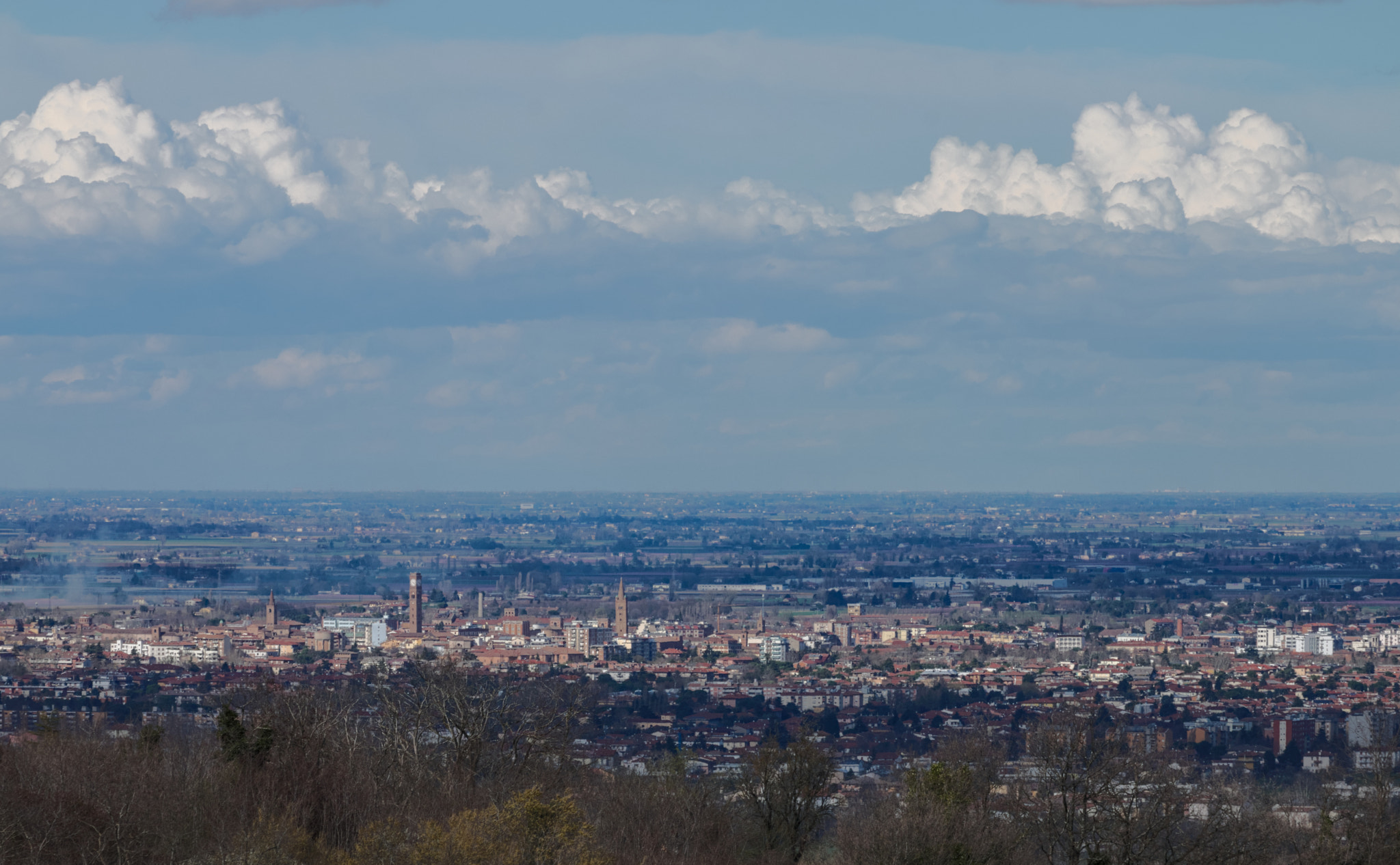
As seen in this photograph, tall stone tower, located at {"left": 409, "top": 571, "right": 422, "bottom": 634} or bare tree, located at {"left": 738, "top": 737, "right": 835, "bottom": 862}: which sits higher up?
bare tree, located at {"left": 738, "top": 737, "right": 835, "bottom": 862}

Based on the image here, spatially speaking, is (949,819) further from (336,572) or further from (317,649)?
(336,572)

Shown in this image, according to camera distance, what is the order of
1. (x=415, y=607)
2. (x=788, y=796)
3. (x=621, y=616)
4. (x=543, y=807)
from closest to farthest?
(x=543, y=807)
(x=788, y=796)
(x=415, y=607)
(x=621, y=616)

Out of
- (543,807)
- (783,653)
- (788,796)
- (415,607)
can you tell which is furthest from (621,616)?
(543,807)

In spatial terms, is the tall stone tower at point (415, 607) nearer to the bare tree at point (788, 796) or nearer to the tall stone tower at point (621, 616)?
the tall stone tower at point (621, 616)

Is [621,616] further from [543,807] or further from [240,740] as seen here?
[543,807]

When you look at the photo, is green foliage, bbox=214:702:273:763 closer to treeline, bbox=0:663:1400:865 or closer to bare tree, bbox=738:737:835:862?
treeline, bbox=0:663:1400:865

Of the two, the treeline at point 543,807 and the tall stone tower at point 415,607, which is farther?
the tall stone tower at point 415,607

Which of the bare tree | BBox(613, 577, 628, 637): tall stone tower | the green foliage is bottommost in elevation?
BBox(613, 577, 628, 637): tall stone tower

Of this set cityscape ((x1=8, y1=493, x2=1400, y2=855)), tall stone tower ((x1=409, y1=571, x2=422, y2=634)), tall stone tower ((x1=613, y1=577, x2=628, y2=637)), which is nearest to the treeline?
cityscape ((x1=8, y1=493, x2=1400, y2=855))

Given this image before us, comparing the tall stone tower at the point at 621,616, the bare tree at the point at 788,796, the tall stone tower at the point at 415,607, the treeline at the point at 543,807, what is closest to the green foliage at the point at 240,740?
the treeline at the point at 543,807
